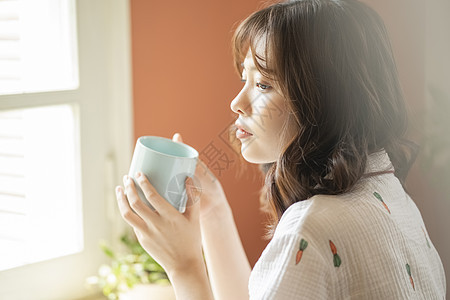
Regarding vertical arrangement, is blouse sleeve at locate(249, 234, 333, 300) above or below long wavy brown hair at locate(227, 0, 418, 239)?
below

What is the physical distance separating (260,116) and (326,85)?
0.13 m

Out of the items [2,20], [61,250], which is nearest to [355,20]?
[2,20]

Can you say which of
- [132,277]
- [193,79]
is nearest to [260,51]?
[193,79]

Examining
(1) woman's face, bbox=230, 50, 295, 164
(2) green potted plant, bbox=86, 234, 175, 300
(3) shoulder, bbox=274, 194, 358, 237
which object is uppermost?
(1) woman's face, bbox=230, 50, 295, 164

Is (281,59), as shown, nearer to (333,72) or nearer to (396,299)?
(333,72)

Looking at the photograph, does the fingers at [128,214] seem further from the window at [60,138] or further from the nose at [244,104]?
the window at [60,138]

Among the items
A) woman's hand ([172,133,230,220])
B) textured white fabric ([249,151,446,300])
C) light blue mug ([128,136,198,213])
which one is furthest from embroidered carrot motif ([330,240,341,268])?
woman's hand ([172,133,230,220])

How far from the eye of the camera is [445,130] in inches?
56.2

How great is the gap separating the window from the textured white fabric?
0.85m

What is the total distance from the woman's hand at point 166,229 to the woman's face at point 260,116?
0.49 ft

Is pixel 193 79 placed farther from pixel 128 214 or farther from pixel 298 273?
pixel 298 273

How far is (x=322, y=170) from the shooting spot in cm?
96

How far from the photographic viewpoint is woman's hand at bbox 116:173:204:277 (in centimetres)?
106

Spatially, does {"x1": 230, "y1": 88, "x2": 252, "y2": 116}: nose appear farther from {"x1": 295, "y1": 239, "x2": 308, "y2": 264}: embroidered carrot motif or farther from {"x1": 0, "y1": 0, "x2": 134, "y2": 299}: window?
{"x1": 0, "y1": 0, "x2": 134, "y2": 299}: window
